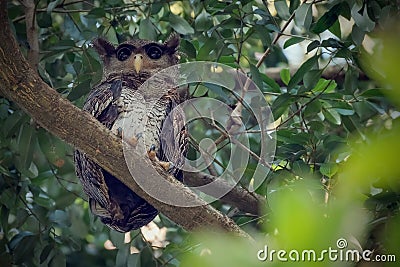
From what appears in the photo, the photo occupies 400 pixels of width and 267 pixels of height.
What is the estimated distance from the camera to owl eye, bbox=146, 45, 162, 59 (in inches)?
110

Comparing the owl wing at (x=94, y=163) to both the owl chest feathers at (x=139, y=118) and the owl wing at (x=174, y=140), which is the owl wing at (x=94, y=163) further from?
the owl wing at (x=174, y=140)

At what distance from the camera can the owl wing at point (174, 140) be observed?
246cm

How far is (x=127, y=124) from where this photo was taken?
94.9 inches

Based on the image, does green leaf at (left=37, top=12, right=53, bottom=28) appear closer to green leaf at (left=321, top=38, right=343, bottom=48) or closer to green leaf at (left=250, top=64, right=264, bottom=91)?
green leaf at (left=250, top=64, right=264, bottom=91)

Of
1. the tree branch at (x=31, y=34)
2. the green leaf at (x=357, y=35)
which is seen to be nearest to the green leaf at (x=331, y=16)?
the green leaf at (x=357, y=35)

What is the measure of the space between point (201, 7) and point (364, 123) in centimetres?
99

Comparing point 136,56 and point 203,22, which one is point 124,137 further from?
point 203,22

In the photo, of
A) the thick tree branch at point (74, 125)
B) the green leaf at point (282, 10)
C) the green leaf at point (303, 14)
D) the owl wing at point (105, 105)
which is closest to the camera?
the thick tree branch at point (74, 125)

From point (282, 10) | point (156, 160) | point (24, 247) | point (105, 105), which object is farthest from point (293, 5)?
point (24, 247)

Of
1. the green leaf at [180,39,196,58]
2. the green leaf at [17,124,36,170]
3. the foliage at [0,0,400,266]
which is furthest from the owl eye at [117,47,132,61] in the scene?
the green leaf at [17,124,36,170]

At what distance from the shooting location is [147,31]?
2.93 meters

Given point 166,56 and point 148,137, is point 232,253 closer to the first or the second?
point 148,137

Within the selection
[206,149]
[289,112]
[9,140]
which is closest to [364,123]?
[289,112]

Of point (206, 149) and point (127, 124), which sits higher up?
point (206, 149)
